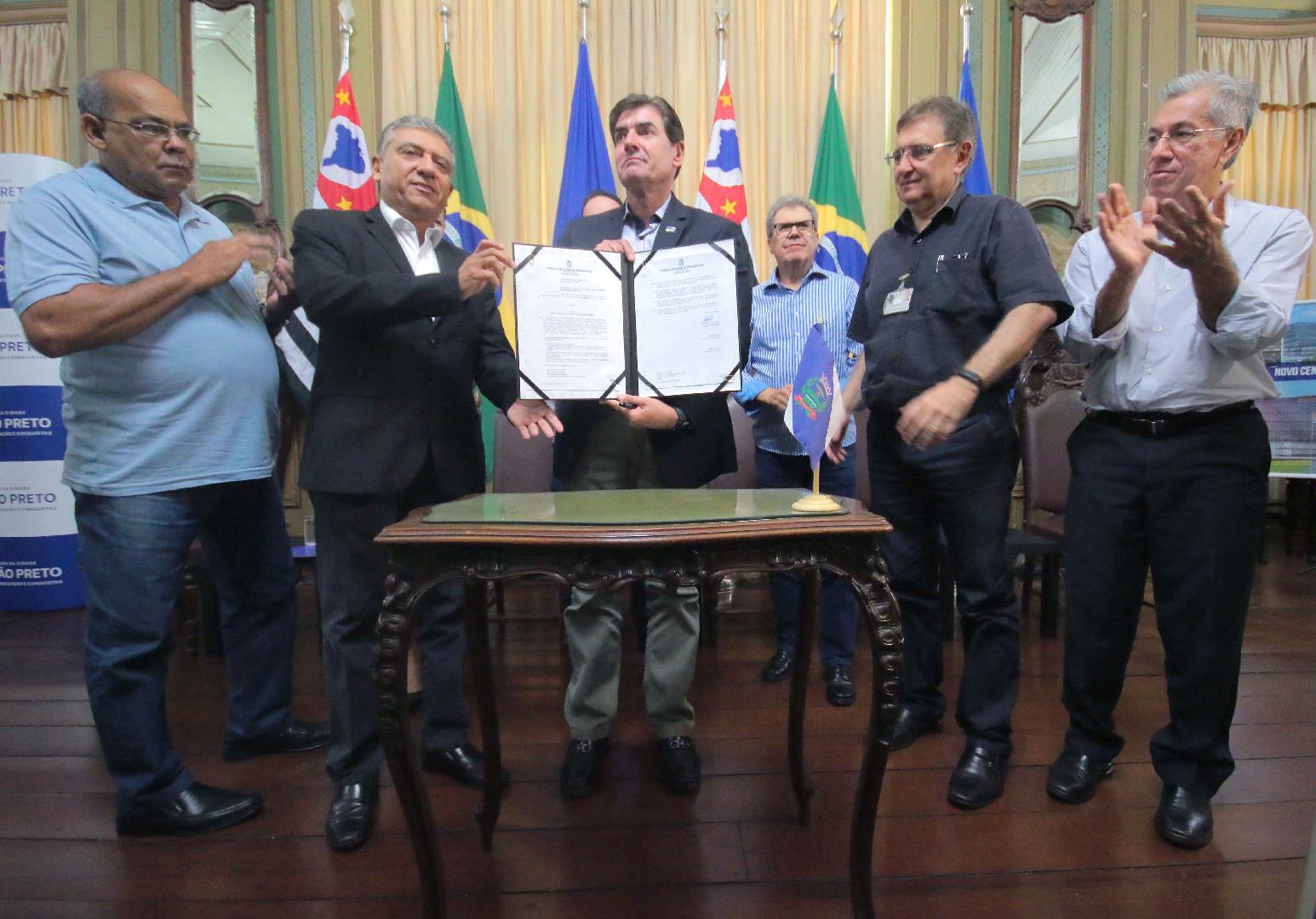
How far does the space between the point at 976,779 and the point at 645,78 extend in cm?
390

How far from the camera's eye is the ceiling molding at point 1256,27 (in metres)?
4.84

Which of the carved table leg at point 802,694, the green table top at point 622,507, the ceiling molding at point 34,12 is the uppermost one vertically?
the ceiling molding at point 34,12

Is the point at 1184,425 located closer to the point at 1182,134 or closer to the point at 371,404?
the point at 1182,134

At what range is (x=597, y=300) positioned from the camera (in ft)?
5.34

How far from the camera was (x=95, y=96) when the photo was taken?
1565mm

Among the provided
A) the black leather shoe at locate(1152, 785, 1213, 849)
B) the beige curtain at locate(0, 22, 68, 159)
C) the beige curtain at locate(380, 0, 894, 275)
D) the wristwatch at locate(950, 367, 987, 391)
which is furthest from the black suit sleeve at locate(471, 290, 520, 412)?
the beige curtain at locate(0, 22, 68, 159)

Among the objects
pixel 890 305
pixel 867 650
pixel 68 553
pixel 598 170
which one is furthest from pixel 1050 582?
pixel 68 553

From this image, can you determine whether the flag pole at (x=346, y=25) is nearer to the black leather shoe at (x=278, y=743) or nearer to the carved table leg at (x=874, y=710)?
the black leather shoe at (x=278, y=743)

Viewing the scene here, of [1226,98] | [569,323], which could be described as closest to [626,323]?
[569,323]

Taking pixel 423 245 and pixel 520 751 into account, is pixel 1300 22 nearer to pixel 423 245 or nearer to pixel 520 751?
pixel 423 245

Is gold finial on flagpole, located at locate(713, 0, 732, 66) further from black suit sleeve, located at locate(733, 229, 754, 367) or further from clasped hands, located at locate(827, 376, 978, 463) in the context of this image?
clasped hands, located at locate(827, 376, 978, 463)

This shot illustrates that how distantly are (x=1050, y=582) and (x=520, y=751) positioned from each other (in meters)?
2.23

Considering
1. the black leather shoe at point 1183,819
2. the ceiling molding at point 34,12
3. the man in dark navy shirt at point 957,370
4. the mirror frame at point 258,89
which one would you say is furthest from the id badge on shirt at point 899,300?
the ceiling molding at point 34,12

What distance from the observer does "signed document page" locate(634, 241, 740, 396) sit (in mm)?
1590
